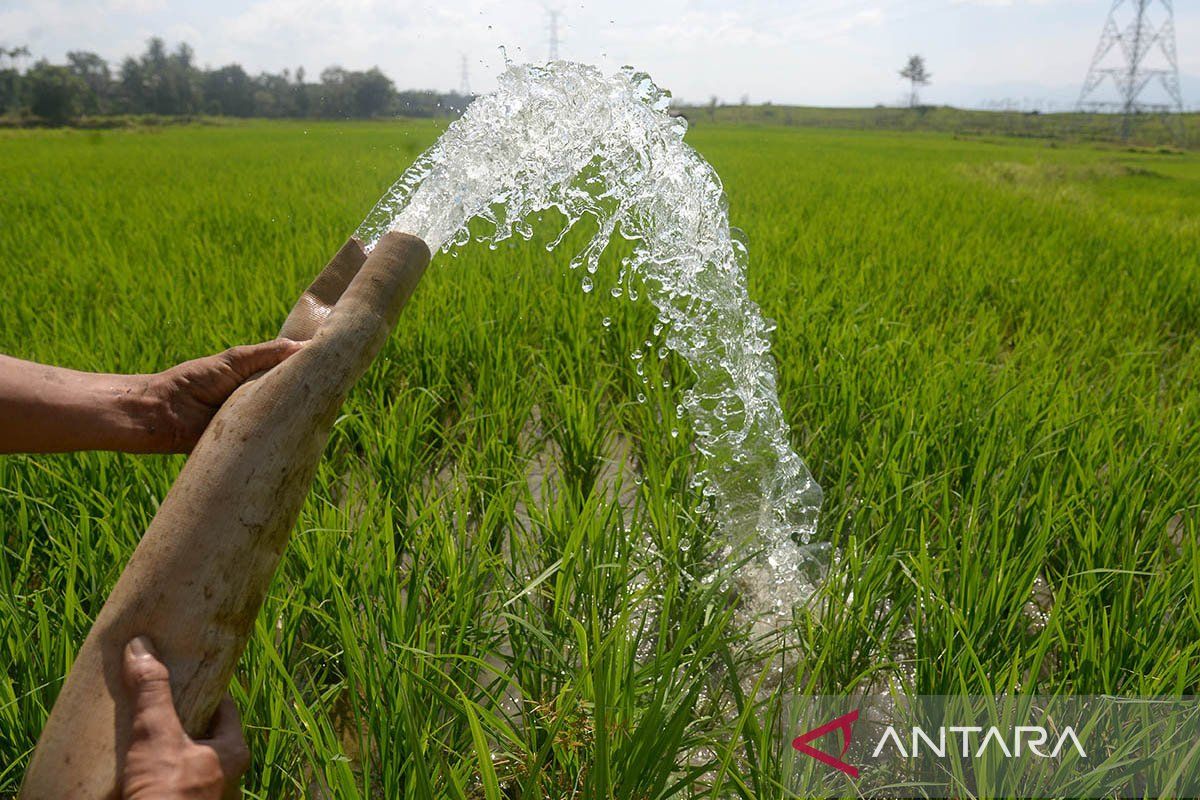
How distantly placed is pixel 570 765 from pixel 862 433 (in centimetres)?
138

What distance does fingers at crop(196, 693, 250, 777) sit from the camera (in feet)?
2.02

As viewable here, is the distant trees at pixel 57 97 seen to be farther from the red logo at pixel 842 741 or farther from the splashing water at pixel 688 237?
the red logo at pixel 842 741

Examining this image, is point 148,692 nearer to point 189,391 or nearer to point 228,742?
point 228,742

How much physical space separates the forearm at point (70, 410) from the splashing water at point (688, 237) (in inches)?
31.7

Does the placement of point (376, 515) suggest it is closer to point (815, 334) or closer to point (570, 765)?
point (570, 765)

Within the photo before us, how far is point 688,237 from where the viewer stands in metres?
1.83

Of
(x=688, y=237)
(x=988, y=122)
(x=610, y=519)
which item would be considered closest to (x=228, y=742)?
(x=610, y=519)

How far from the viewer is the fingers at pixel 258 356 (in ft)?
3.29

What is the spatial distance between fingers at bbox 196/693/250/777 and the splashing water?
3.83ft

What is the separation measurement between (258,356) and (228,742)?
0.57 m

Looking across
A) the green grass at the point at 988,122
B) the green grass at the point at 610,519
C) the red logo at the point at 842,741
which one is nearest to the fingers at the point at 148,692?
the green grass at the point at 610,519

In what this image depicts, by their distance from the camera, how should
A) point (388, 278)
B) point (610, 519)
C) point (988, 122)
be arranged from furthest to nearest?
point (988, 122), point (610, 519), point (388, 278)

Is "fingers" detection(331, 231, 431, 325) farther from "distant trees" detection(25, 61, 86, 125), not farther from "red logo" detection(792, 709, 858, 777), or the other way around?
"distant trees" detection(25, 61, 86, 125)

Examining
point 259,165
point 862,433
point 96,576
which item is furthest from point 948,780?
point 259,165
